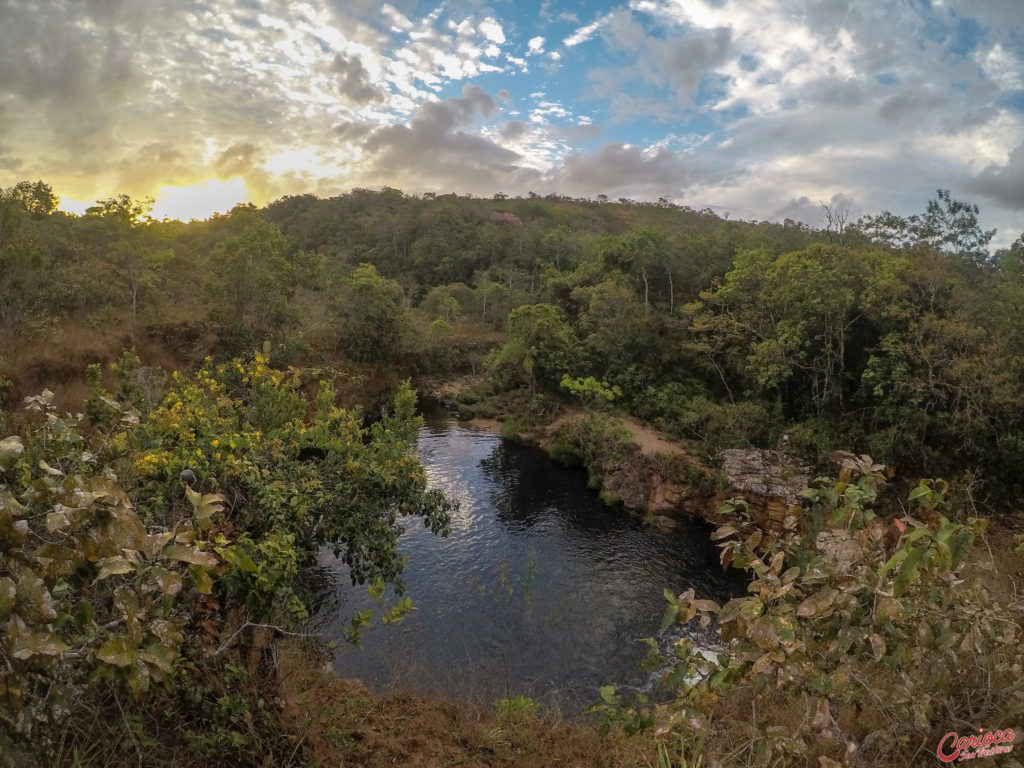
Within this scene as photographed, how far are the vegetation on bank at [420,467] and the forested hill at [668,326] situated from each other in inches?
5.1

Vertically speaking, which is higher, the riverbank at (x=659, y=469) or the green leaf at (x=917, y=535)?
the green leaf at (x=917, y=535)

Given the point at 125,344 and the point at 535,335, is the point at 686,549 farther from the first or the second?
the point at 125,344

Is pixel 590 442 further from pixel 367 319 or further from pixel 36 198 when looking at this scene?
pixel 36 198

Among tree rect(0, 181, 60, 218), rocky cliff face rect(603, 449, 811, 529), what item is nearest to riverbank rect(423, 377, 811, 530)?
rocky cliff face rect(603, 449, 811, 529)

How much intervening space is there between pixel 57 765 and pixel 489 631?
931 centimetres

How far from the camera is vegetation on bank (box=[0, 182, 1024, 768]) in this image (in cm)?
295

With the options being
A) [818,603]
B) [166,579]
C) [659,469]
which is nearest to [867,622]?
[818,603]

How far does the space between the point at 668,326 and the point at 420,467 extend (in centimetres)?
2089

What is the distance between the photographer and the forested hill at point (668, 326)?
16.6 metres

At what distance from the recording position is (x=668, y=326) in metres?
27.0

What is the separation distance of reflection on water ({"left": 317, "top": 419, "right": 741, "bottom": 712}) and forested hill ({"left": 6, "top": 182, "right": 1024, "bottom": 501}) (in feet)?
20.3

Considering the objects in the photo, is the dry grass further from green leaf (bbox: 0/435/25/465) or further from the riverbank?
the riverbank

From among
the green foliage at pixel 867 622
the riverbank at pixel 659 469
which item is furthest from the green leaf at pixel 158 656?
the riverbank at pixel 659 469

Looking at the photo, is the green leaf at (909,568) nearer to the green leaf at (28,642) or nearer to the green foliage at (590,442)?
the green leaf at (28,642)
